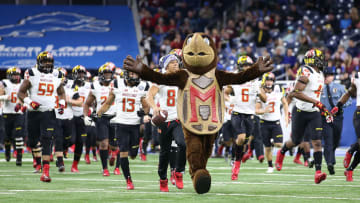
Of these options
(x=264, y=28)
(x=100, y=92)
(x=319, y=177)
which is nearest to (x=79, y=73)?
(x=100, y=92)

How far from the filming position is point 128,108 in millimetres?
11219

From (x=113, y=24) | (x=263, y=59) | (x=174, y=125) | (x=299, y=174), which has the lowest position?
(x=299, y=174)

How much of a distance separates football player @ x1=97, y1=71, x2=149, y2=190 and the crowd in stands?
11.3 metres

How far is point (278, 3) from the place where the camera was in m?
28.4

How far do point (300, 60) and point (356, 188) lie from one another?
44.1ft

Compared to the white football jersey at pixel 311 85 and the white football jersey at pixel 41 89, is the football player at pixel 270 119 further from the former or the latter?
the white football jersey at pixel 41 89

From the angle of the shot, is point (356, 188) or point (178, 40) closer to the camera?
point (356, 188)

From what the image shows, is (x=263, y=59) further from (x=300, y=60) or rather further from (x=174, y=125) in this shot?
(x=300, y=60)

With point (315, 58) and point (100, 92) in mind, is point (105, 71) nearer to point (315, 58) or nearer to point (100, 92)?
point (100, 92)

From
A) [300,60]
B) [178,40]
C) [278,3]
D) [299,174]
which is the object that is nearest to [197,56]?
[299,174]

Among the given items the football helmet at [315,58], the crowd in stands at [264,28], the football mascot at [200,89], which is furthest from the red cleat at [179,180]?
the crowd in stands at [264,28]

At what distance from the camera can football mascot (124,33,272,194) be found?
782cm

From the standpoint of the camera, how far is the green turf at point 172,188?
9.05 meters

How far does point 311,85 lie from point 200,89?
14.5ft
